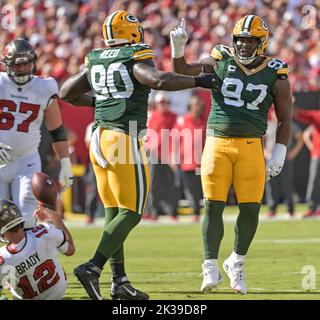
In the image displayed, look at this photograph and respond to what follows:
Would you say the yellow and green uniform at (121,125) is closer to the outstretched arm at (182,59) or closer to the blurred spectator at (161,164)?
the outstretched arm at (182,59)

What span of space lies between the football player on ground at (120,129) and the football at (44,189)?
1.19ft

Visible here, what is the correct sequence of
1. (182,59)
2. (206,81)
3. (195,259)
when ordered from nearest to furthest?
(206,81)
(182,59)
(195,259)

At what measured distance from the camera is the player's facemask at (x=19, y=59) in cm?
822

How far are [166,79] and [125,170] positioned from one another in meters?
0.76

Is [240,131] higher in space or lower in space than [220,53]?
lower

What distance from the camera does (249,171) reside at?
7910 millimetres

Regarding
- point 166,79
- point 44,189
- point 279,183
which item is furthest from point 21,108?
point 279,183

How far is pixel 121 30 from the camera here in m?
7.57

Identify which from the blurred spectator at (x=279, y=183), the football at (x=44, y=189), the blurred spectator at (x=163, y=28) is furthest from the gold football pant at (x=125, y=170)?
the blurred spectator at (x=163, y=28)

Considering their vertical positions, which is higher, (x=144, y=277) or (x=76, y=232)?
(x=144, y=277)

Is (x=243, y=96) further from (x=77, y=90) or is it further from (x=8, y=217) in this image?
(x=8, y=217)
